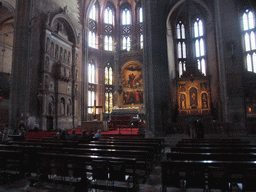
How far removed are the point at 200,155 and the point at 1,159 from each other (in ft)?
17.0

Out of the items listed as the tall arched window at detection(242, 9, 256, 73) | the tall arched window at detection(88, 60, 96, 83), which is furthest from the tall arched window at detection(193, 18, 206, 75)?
the tall arched window at detection(88, 60, 96, 83)

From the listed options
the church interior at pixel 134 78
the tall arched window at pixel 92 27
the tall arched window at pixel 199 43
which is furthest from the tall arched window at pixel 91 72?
the tall arched window at pixel 199 43

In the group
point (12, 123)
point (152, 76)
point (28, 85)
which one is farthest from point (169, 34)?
point (12, 123)

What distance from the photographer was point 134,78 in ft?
109

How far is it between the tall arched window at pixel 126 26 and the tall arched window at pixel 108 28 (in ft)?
6.73

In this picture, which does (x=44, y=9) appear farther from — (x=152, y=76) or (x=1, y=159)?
(x=1, y=159)

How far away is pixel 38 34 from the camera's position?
2162cm

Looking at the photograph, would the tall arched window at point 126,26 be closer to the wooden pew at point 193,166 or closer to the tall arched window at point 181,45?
the tall arched window at point 181,45

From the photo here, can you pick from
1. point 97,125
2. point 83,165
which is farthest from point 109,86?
point 83,165

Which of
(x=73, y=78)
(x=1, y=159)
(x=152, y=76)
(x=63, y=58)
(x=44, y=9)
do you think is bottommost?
(x=1, y=159)

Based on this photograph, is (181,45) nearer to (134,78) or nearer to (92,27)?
(134,78)

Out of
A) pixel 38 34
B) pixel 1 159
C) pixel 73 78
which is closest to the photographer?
pixel 1 159

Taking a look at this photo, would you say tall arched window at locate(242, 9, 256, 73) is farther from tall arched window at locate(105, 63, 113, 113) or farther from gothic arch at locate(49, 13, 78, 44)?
gothic arch at locate(49, 13, 78, 44)

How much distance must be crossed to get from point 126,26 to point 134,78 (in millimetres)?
10175
